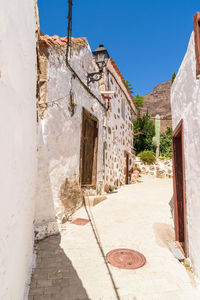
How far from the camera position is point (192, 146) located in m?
2.70

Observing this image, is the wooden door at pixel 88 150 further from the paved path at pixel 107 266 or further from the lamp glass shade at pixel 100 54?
the lamp glass shade at pixel 100 54

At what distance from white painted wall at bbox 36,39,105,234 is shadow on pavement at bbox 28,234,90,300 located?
24.0 inches

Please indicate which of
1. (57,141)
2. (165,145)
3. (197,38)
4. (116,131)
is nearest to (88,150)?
(57,141)

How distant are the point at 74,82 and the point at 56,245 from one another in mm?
3636

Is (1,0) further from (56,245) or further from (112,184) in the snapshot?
(112,184)

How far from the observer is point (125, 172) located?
35.8ft

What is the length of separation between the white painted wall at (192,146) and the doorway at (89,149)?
306 centimetres

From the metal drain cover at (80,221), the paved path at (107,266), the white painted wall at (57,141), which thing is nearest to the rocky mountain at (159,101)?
the white painted wall at (57,141)

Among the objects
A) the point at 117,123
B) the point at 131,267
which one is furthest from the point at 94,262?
the point at 117,123

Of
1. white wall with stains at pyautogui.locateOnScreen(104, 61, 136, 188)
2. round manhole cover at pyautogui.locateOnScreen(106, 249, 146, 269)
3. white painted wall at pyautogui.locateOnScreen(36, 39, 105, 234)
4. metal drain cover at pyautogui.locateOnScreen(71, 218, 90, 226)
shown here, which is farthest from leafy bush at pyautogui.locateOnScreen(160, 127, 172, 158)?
round manhole cover at pyautogui.locateOnScreen(106, 249, 146, 269)

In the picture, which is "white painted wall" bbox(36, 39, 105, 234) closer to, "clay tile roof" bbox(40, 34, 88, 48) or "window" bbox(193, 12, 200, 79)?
"clay tile roof" bbox(40, 34, 88, 48)

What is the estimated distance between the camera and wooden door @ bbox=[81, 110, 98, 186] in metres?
5.77

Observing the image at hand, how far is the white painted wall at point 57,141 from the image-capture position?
377cm

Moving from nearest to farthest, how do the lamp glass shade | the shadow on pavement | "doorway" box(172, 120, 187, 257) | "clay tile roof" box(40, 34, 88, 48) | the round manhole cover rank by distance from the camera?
the shadow on pavement < the round manhole cover < "doorway" box(172, 120, 187, 257) < "clay tile roof" box(40, 34, 88, 48) < the lamp glass shade
